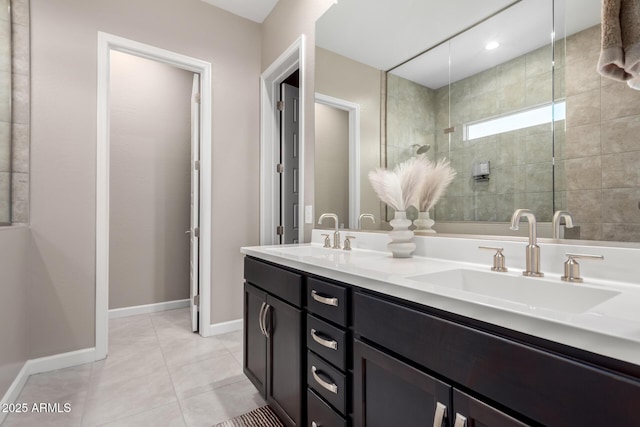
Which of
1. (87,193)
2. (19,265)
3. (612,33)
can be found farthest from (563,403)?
(87,193)

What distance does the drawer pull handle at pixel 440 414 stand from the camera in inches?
26.6

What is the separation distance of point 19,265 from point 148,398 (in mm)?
1091

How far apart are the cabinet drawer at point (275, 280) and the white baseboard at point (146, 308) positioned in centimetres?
216

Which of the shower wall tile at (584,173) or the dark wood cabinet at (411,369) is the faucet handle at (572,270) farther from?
the dark wood cabinet at (411,369)

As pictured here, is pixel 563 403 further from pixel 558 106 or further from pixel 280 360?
pixel 280 360

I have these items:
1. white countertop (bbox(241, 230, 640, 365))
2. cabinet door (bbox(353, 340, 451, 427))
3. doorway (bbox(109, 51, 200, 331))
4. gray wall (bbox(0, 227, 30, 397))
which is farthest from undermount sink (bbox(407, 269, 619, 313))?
doorway (bbox(109, 51, 200, 331))

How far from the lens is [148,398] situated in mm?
1715

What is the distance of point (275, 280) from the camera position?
1.42 m

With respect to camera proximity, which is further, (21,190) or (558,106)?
(21,190)

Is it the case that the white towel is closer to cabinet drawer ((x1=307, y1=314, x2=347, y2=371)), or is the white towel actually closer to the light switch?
cabinet drawer ((x1=307, y1=314, x2=347, y2=371))

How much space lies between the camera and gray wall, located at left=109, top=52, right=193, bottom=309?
3.13m

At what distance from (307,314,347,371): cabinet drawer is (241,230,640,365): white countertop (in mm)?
177

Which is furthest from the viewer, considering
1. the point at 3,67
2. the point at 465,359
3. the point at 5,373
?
the point at 3,67

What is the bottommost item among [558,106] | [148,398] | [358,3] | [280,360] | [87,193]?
[148,398]
